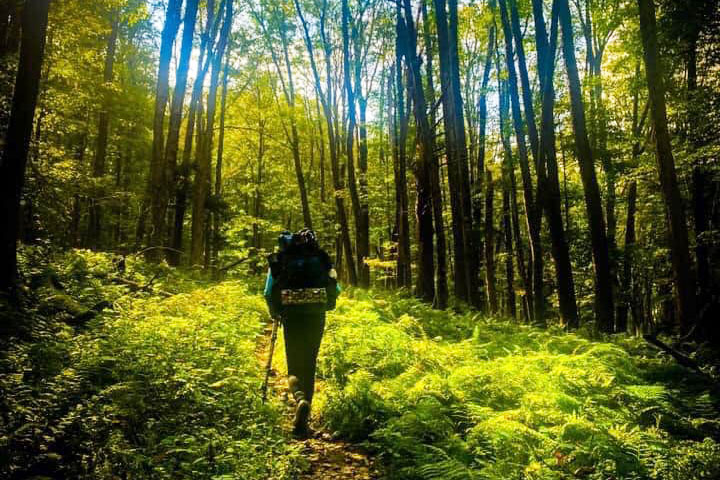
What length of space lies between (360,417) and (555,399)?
2089 millimetres

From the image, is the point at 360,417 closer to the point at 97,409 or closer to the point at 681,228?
the point at 97,409

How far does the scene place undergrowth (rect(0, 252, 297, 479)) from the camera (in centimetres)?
310

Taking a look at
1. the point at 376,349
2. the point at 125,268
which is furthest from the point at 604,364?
the point at 125,268

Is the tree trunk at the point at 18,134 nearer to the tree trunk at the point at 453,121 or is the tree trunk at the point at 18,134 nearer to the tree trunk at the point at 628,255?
the tree trunk at the point at 453,121

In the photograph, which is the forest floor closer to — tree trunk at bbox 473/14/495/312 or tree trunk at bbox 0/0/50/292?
tree trunk at bbox 0/0/50/292

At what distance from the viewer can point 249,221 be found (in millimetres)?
22109

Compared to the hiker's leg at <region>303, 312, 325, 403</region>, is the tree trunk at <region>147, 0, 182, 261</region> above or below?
above

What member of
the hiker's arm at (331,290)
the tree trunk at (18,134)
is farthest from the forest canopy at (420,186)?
the hiker's arm at (331,290)

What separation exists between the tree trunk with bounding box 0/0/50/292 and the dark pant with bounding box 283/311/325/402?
408 centimetres

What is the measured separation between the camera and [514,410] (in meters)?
4.15

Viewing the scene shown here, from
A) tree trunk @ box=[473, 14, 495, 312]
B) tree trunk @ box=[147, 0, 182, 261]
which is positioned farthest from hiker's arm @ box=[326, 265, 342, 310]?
tree trunk @ box=[473, 14, 495, 312]

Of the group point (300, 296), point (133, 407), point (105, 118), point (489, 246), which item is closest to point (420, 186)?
point (489, 246)

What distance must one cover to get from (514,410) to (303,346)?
92.8 inches

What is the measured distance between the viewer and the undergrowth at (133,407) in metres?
3.10
